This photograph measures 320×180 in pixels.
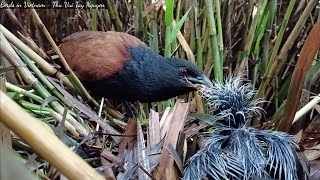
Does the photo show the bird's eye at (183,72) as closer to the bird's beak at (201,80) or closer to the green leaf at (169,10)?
the bird's beak at (201,80)

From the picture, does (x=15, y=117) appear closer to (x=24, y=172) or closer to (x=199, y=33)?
(x=24, y=172)

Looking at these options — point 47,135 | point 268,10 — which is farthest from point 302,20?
point 47,135

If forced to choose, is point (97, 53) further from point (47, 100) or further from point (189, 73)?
point (47, 100)

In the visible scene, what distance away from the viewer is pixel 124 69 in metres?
2.03

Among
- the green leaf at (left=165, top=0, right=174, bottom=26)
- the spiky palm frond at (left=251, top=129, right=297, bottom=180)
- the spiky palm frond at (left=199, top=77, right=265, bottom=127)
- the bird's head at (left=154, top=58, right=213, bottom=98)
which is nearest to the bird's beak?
the bird's head at (left=154, top=58, right=213, bottom=98)

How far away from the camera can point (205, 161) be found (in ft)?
4.03

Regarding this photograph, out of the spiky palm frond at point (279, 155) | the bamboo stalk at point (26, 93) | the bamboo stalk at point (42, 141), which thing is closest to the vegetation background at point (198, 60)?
the bamboo stalk at point (26, 93)

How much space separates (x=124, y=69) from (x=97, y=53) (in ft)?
0.37

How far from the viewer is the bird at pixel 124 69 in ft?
6.50

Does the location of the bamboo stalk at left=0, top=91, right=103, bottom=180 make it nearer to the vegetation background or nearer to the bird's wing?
the vegetation background

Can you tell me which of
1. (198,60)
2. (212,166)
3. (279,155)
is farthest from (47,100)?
(198,60)

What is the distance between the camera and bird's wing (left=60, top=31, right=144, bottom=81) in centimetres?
199

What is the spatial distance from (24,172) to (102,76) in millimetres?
1565

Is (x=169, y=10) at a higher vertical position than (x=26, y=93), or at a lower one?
higher
